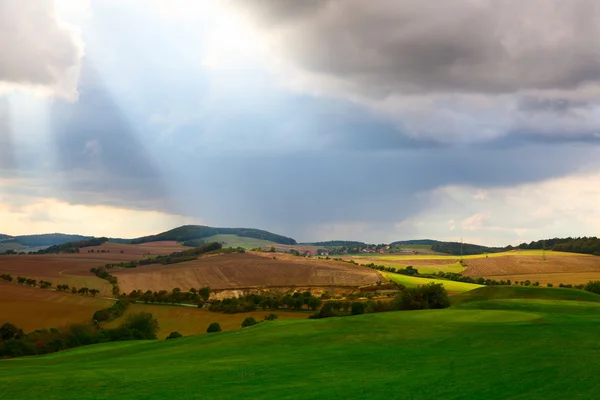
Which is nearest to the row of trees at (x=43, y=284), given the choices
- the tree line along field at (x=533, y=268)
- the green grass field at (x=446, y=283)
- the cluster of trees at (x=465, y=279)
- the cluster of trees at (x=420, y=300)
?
the cluster of trees at (x=420, y=300)

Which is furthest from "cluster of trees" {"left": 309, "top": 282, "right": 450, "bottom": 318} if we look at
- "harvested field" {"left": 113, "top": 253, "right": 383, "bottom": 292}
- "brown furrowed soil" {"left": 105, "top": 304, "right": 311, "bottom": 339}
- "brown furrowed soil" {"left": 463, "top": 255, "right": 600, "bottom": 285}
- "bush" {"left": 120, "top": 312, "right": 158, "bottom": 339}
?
"brown furrowed soil" {"left": 463, "top": 255, "right": 600, "bottom": 285}

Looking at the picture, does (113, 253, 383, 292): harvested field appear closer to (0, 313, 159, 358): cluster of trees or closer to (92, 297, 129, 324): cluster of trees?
(92, 297, 129, 324): cluster of trees

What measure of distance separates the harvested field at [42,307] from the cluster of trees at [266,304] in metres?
27.1

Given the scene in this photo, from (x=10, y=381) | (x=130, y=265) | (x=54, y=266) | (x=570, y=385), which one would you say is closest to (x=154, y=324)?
(x=10, y=381)

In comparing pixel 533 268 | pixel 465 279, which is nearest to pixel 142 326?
pixel 465 279

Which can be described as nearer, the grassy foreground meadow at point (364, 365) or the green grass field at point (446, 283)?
the grassy foreground meadow at point (364, 365)

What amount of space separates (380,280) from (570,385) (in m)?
124

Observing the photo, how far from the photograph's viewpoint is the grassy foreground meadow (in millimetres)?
24719

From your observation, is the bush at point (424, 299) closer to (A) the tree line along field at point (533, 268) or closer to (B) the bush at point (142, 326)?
(B) the bush at point (142, 326)

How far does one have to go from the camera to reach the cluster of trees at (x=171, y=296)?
124500 millimetres

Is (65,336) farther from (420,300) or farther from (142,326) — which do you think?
(420,300)

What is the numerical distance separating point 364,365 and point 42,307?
93.0 metres

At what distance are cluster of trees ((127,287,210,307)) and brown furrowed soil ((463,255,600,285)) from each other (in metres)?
86.9

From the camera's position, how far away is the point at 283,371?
98.7 feet
